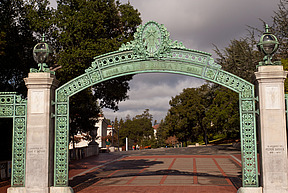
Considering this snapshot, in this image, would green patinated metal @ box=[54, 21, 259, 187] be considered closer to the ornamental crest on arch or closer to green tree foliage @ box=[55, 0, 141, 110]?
the ornamental crest on arch

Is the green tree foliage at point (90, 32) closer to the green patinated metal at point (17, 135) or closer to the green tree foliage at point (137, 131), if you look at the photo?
the green patinated metal at point (17, 135)

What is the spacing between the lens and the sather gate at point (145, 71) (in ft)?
30.2

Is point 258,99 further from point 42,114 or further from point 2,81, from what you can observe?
point 2,81

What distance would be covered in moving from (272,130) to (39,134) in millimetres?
7081

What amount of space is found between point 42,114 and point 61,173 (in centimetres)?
197

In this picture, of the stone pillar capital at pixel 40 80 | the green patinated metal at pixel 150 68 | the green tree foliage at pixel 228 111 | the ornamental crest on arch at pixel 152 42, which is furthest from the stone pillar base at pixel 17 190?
the green tree foliage at pixel 228 111

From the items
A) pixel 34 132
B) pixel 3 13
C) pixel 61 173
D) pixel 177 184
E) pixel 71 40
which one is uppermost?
pixel 3 13

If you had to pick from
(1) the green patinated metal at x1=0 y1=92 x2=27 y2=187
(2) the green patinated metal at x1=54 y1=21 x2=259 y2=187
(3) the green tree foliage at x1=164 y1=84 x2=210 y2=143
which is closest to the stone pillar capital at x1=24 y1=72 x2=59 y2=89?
(2) the green patinated metal at x1=54 y1=21 x2=259 y2=187

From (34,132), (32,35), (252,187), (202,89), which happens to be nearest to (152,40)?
(34,132)

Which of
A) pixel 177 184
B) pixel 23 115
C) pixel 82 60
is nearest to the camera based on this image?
pixel 23 115

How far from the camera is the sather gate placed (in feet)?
30.2

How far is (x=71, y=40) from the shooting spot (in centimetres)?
1745

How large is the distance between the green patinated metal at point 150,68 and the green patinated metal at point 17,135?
104 centimetres

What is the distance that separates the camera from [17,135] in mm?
10016
